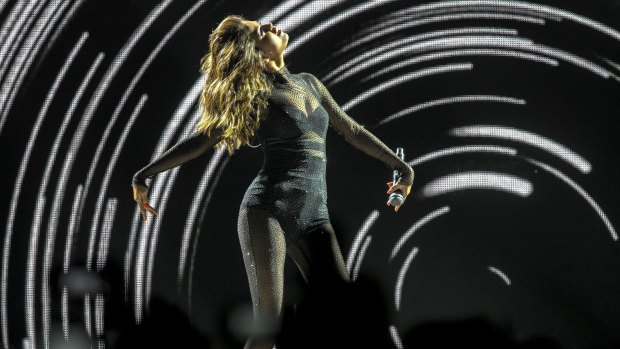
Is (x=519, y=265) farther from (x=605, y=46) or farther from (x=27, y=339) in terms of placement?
(x=27, y=339)

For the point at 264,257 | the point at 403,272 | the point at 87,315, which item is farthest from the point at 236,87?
the point at 87,315

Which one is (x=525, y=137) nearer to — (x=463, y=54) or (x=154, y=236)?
(x=463, y=54)

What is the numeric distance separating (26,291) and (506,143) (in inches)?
115

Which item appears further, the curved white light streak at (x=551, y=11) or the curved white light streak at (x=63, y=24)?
the curved white light streak at (x=63, y=24)

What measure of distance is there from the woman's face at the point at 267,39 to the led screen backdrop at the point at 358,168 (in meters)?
0.86

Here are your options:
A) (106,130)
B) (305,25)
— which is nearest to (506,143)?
(305,25)

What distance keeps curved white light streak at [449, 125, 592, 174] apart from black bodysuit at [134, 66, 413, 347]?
3.95ft

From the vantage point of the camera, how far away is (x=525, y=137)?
4.46m

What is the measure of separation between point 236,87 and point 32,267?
2007mm

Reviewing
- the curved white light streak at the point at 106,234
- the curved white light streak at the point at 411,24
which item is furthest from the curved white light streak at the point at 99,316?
the curved white light streak at the point at 411,24

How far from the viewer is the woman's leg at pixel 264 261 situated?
10.8 ft

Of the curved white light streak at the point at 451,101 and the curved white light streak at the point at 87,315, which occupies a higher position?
the curved white light streak at the point at 451,101

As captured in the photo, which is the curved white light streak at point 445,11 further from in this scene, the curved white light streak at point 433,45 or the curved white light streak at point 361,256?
the curved white light streak at point 361,256

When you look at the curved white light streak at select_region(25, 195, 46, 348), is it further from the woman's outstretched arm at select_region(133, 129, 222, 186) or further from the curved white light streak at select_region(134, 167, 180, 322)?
the woman's outstretched arm at select_region(133, 129, 222, 186)
